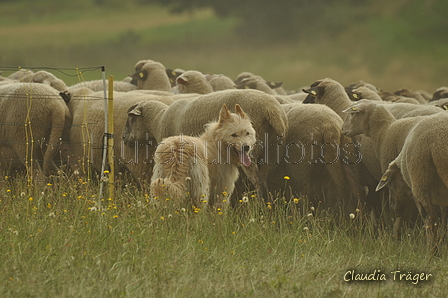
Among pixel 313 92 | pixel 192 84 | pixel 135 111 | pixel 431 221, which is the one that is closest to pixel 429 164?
pixel 431 221

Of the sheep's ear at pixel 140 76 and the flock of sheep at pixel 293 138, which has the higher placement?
the sheep's ear at pixel 140 76

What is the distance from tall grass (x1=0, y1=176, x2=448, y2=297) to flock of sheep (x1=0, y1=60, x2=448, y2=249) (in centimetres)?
122

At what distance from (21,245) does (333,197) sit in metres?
4.73

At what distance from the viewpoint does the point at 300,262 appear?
16.5 feet

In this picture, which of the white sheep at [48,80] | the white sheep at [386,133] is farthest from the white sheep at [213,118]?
the white sheep at [48,80]

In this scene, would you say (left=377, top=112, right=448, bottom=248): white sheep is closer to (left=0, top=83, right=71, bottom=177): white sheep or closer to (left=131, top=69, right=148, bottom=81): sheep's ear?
(left=0, top=83, right=71, bottom=177): white sheep

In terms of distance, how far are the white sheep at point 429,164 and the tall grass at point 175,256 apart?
1.74 feet

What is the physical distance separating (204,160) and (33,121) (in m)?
3.95

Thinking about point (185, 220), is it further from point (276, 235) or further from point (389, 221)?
point (389, 221)

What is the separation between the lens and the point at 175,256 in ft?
15.7

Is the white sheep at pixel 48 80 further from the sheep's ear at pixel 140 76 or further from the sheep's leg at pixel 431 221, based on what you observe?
the sheep's leg at pixel 431 221

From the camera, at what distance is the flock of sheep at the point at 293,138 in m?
6.71

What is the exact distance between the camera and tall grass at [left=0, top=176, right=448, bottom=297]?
13.9 ft

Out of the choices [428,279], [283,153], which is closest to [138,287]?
[428,279]
